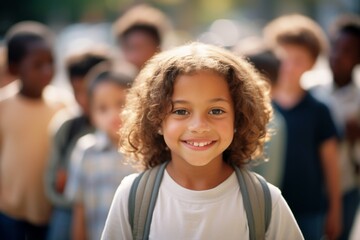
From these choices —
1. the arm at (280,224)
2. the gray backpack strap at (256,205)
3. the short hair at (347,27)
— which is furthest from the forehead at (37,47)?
the arm at (280,224)

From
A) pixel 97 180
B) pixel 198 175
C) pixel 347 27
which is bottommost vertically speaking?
pixel 97 180

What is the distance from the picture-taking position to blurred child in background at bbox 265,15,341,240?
4367 mm

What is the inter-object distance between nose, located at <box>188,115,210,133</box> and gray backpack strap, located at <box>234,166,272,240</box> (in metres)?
0.27

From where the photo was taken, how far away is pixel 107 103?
3.86m

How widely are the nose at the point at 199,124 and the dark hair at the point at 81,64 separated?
2239mm

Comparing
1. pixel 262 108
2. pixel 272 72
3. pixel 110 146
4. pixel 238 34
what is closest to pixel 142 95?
pixel 262 108

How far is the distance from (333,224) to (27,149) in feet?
6.96

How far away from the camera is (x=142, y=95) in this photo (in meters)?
2.85

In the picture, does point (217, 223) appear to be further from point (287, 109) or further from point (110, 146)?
point (287, 109)

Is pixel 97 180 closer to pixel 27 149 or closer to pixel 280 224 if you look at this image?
pixel 27 149

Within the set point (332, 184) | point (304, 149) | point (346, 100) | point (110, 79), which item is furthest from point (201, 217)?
point (346, 100)

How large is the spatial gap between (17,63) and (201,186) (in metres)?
2.44

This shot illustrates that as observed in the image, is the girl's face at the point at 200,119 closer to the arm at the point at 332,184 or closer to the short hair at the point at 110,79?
the short hair at the point at 110,79

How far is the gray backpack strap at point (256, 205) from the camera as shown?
2572 mm
